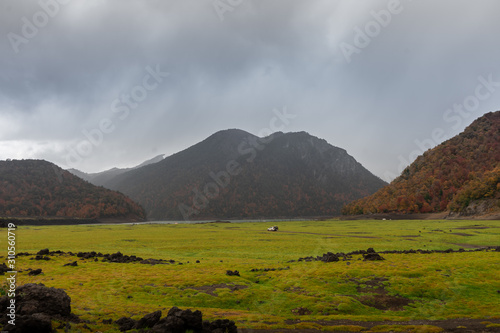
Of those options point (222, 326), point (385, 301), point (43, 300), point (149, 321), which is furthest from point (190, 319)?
point (385, 301)

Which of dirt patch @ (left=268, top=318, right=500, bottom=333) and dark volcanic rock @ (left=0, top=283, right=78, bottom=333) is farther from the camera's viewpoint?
dirt patch @ (left=268, top=318, right=500, bottom=333)

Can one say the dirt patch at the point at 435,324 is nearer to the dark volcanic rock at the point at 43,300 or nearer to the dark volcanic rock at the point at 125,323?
the dark volcanic rock at the point at 125,323

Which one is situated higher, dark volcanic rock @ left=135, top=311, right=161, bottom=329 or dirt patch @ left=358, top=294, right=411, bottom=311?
dark volcanic rock @ left=135, top=311, right=161, bottom=329

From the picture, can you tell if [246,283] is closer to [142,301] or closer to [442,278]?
[142,301]

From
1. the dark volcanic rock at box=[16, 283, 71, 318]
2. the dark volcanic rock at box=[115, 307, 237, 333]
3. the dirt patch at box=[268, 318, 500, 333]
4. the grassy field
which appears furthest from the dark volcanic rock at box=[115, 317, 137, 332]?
the dirt patch at box=[268, 318, 500, 333]

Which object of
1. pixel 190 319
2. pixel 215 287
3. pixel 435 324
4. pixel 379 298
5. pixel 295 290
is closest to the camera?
pixel 190 319

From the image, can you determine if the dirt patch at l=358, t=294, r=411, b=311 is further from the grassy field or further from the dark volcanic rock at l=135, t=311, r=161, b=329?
the dark volcanic rock at l=135, t=311, r=161, b=329

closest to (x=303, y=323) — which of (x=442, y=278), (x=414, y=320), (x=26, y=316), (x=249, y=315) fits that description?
(x=249, y=315)

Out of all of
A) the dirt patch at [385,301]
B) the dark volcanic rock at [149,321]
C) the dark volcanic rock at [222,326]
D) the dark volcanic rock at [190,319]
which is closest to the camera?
the dark volcanic rock at [190,319]

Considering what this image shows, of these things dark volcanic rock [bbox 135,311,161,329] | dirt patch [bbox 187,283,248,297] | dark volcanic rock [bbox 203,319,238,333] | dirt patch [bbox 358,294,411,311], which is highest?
dark volcanic rock [bbox 135,311,161,329]

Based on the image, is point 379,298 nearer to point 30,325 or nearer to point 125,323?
point 125,323

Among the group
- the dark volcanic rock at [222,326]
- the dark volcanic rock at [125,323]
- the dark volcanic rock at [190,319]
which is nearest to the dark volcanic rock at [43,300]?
the dark volcanic rock at [125,323]

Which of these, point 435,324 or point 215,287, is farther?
point 215,287

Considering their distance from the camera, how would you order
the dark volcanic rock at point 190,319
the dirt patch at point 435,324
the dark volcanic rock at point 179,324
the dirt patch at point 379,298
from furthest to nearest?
the dirt patch at point 379,298, the dirt patch at point 435,324, the dark volcanic rock at point 190,319, the dark volcanic rock at point 179,324
